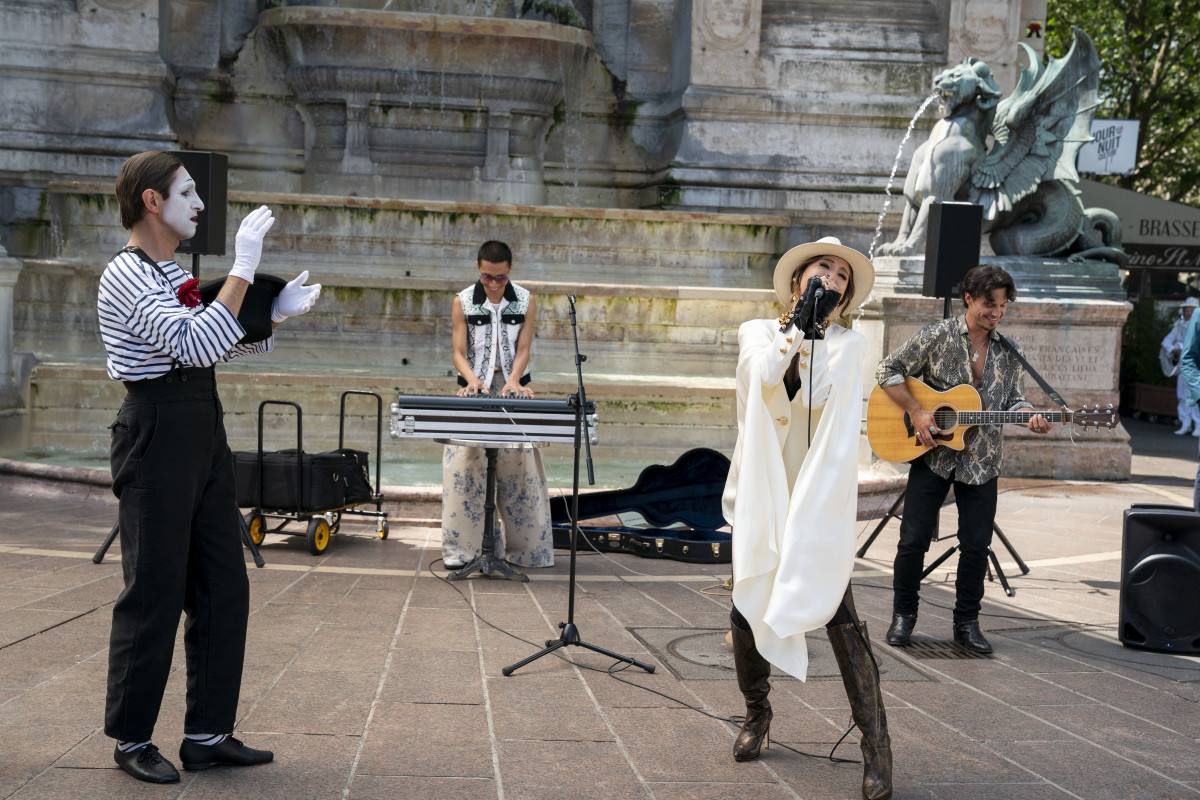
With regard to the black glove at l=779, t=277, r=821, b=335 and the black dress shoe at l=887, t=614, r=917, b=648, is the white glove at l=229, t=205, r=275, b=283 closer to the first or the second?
the black glove at l=779, t=277, r=821, b=335

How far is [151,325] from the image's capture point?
12.8 feet

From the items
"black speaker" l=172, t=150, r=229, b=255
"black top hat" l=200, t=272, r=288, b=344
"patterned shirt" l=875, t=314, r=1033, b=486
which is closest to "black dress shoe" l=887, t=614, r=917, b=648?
"patterned shirt" l=875, t=314, r=1033, b=486

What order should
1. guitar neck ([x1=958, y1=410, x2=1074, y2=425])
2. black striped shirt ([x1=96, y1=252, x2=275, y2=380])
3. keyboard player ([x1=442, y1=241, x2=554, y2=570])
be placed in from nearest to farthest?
black striped shirt ([x1=96, y1=252, x2=275, y2=380]) < guitar neck ([x1=958, y1=410, x2=1074, y2=425]) < keyboard player ([x1=442, y1=241, x2=554, y2=570])

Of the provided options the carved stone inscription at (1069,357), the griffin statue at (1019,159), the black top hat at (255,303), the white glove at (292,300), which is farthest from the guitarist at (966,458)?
the carved stone inscription at (1069,357)

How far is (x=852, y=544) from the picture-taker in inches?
164

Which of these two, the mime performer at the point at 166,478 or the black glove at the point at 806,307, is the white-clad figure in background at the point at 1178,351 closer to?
the black glove at the point at 806,307

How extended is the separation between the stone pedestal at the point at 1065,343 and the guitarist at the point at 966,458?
575 centimetres

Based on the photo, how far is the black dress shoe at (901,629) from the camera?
631cm

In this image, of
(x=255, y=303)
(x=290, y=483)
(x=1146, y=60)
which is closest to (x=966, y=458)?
(x=255, y=303)

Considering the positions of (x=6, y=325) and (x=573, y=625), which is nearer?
(x=573, y=625)

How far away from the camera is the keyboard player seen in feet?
25.5

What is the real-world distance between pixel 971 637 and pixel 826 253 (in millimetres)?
2816

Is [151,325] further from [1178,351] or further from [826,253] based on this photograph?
[1178,351]

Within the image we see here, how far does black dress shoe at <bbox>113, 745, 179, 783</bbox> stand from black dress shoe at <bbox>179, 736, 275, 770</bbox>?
3.4 inches
